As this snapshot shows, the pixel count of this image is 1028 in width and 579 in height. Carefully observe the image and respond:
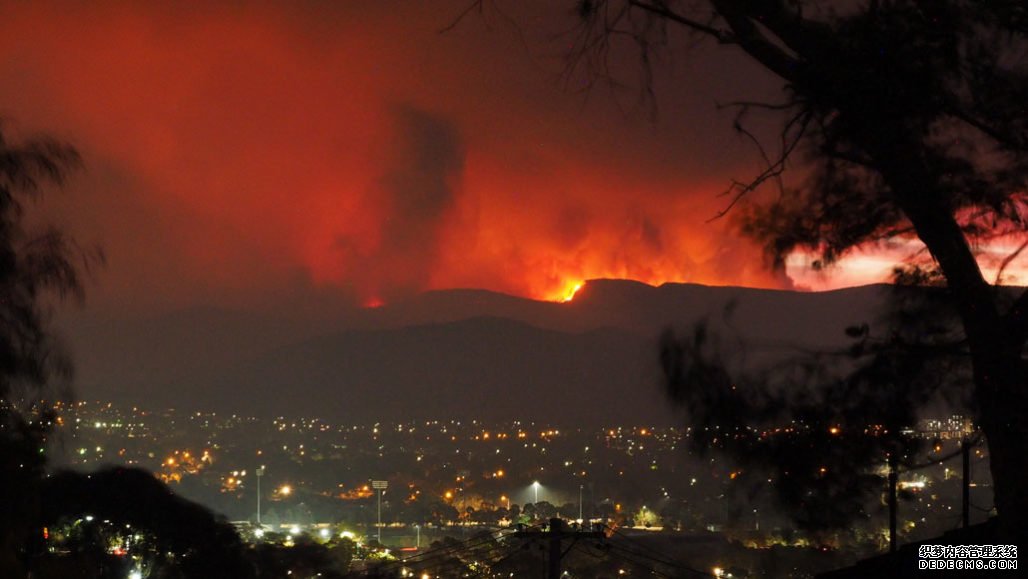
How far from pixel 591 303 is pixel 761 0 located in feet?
71.6

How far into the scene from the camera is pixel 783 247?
24.3ft

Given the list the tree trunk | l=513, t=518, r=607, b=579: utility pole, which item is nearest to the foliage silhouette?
the tree trunk

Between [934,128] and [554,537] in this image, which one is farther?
[554,537]

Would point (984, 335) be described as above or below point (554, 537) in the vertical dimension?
above

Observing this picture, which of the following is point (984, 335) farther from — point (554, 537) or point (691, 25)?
point (554, 537)

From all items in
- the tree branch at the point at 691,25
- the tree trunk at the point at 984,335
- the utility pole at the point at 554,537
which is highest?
the tree branch at the point at 691,25

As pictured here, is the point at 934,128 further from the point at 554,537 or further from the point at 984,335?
the point at 554,537

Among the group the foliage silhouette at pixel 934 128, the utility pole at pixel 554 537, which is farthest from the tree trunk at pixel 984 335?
the utility pole at pixel 554 537

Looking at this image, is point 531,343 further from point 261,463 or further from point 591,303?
point 591,303

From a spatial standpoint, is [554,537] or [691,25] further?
[554,537]

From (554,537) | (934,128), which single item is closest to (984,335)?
(934,128)

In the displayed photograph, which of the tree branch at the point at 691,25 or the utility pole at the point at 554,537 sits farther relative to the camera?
the utility pole at the point at 554,537

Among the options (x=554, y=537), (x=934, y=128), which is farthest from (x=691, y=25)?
(x=554, y=537)

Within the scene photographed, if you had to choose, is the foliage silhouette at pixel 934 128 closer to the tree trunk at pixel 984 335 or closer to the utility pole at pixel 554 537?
the tree trunk at pixel 984 335
